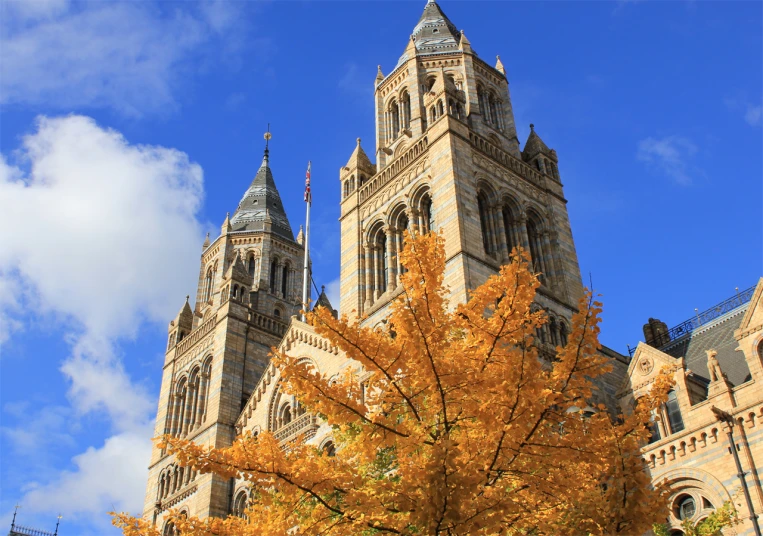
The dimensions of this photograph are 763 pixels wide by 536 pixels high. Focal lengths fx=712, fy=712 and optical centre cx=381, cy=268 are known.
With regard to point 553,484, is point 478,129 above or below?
above

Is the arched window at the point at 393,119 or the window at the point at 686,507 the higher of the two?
the arched window at the point at 393,119

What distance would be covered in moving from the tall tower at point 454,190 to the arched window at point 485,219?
0.05m

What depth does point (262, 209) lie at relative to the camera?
48625 millimetres

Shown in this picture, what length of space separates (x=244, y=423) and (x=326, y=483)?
26.5m

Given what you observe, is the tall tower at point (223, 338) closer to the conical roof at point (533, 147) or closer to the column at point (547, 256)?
the column at point (547, 256)

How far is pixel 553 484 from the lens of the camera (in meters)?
9.25

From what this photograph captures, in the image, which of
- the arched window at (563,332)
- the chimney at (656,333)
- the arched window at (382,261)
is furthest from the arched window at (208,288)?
the chimney at (656,333)

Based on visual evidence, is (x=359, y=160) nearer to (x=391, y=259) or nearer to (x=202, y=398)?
(x=391, y=259)

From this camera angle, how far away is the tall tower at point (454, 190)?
28750 mm

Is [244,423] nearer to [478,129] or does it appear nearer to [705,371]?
[478,129]

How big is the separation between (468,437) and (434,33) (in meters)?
34.3

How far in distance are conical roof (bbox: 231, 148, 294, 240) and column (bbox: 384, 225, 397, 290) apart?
53.9ft

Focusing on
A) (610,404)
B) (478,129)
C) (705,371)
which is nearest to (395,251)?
(478,129)

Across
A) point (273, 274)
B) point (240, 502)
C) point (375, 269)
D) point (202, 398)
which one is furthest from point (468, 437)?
point (273, 274)
